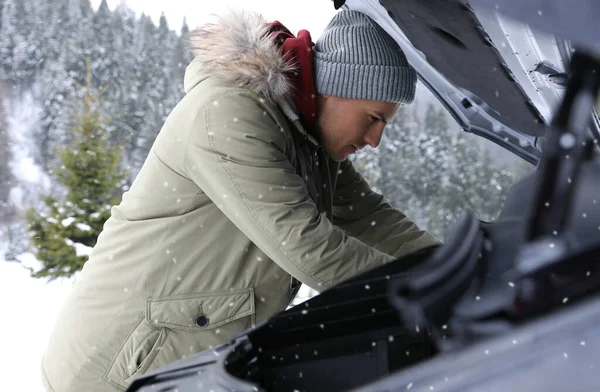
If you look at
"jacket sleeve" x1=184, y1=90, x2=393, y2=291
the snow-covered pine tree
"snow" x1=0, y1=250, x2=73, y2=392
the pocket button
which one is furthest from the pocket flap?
the snow-covered pine tree

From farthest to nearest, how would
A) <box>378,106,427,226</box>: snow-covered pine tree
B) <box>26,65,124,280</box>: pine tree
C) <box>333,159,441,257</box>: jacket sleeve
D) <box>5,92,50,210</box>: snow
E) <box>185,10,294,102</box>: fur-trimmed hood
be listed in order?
<box>5,92,50,210</box>: snow, <box>378,106,427,226</box>: snow-covered pine tree, <box>26,65,124,280</box>: pine tree, <box>333,159,441,257</box>: jacket sleeve, <box>185,10,294,102</box>: fur-trimmed hood

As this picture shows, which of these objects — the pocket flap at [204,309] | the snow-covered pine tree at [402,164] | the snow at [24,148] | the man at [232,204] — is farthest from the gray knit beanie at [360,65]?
the snow at [24,148]

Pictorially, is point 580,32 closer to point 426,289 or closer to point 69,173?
point 426,289

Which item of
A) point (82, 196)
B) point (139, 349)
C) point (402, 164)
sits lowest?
point (402, 164)

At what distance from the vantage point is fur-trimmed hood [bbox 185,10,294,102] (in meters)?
1.62

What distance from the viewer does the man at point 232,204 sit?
1483 millimetres

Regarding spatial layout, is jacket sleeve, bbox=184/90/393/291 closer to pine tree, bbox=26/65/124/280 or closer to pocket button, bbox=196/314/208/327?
pocket button, bbox=196/314/208/327

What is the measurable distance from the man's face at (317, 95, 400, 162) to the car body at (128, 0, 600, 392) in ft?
0.70

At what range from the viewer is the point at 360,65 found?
166cm

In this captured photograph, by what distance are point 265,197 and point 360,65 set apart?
1.43ft

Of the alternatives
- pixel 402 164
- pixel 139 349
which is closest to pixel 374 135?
pixel 139 349

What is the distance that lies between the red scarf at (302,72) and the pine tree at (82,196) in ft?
31.9

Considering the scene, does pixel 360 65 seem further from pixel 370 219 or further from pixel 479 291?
pixel 479 291

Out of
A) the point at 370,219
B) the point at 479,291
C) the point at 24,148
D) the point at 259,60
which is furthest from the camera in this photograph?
the point at 24,148
